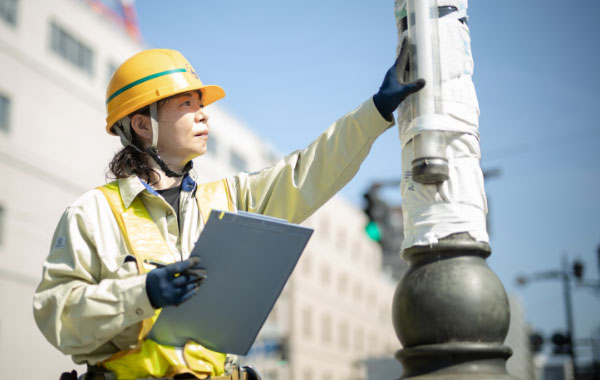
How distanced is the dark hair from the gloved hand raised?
3.23ft

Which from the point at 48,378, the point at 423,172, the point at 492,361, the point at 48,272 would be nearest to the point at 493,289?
the point at 492,361

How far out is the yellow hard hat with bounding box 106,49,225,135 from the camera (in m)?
3.67

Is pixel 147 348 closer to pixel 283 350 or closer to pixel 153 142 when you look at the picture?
pixel 153 142

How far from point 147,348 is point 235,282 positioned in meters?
0.51

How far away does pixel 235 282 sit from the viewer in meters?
3.02

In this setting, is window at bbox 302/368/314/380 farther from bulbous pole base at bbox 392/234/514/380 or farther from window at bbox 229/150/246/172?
bulbous pole base at bbox 392/234/514/380

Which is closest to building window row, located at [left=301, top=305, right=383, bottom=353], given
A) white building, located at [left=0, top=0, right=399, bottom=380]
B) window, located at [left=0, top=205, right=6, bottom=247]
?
white building, located at [left=0, top=0, right=399, bottom=380]

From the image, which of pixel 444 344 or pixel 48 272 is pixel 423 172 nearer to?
pixel 444 344

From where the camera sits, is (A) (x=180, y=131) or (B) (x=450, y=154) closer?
(B) (x=450, y=154)

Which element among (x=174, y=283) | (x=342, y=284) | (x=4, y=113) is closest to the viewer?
(x=174, y=283)

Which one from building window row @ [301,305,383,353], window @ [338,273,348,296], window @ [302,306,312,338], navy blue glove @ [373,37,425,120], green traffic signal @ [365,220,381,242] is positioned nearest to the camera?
navy blue glove @ [373,37,425,120]

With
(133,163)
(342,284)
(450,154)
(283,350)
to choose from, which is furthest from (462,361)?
(342,284)

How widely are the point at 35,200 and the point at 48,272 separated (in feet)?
80.8

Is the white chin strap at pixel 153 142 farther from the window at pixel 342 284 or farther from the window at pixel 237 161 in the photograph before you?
the window at pixel 342 284
